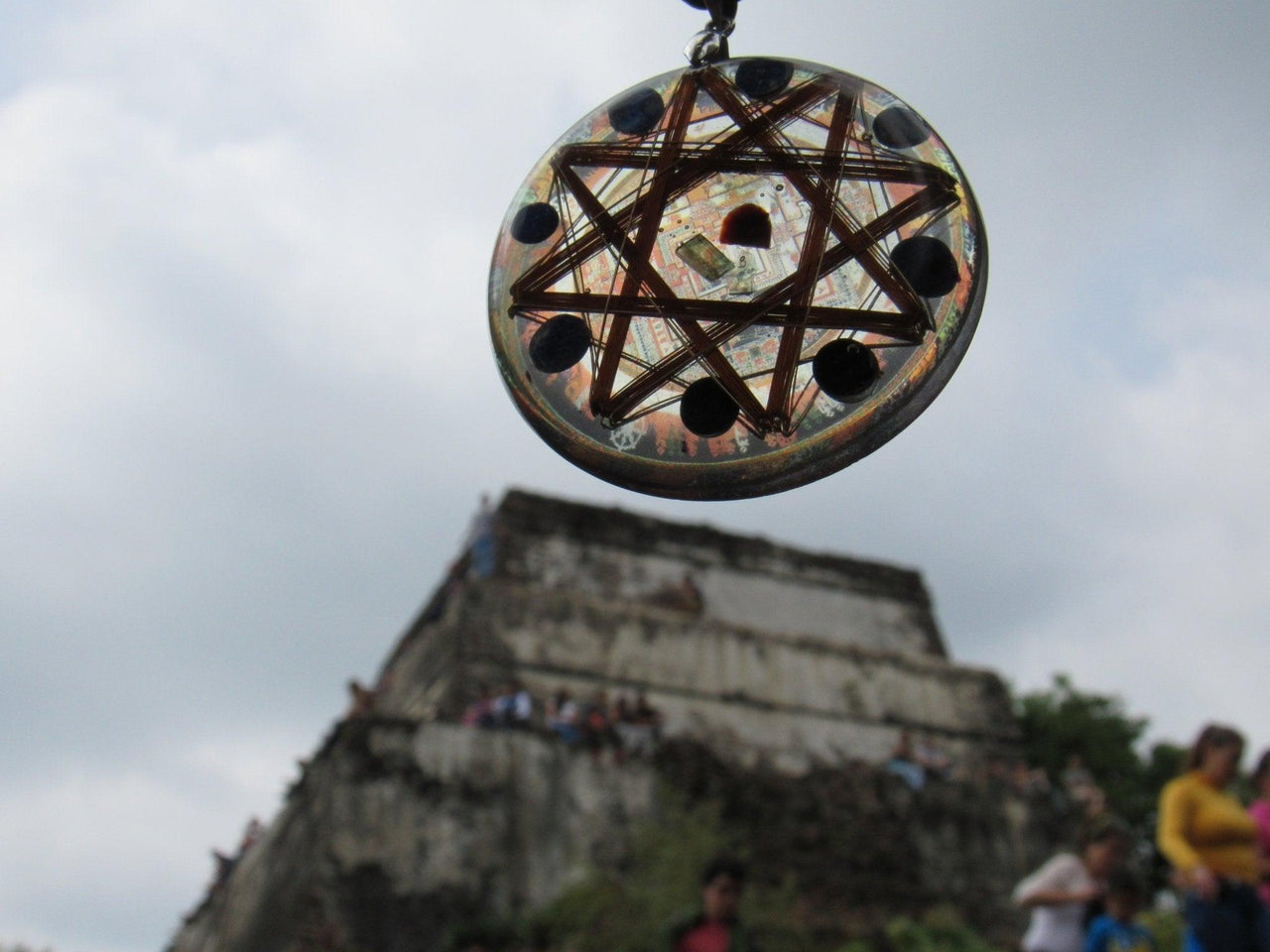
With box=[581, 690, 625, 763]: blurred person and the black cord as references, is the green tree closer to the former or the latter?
box=[581, 690, 625, 763]: blurred person

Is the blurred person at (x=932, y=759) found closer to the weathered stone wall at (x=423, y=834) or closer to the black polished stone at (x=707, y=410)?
the weathered stone wall at (x=423, y=834)

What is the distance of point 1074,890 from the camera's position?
514cm

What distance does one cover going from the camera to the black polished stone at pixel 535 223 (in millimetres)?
2838

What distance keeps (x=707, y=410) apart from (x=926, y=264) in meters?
0.52

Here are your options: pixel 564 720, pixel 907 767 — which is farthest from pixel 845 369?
pixel 907 767

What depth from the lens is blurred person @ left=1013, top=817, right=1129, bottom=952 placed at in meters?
5.09

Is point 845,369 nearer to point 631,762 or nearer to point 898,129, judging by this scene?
point 898,129

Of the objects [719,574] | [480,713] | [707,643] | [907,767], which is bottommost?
[480,713]

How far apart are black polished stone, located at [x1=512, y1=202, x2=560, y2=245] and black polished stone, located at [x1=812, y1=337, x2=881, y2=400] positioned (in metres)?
0.59

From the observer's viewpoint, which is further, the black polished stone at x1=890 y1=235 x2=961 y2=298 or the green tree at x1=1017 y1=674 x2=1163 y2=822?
the green tree at x1=1017 y1=674 x2=1163 y2=822

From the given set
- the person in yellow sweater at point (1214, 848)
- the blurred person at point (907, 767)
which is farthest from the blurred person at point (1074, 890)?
the blurred person at point (907, 767)

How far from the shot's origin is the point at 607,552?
70.5 ft

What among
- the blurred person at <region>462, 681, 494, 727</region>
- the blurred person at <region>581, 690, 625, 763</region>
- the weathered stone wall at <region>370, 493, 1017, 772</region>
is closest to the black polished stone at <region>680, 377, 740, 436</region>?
the blurred person at <region>462, 681, 494, 727</region>

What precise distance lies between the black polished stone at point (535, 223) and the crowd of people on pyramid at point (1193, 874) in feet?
9.65
